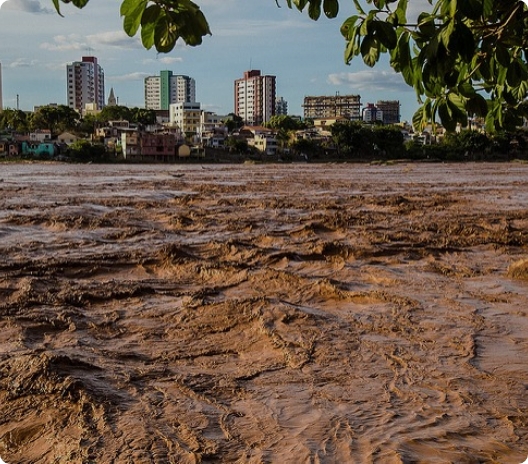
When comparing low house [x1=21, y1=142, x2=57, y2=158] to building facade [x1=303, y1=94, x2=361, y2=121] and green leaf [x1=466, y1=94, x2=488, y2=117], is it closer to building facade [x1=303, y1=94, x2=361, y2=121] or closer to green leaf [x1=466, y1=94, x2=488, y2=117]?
green leaf [x1=466, y1=94, x2=488, y2=117]

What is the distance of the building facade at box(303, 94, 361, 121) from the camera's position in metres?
142

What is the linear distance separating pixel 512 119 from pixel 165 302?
14.4 ft

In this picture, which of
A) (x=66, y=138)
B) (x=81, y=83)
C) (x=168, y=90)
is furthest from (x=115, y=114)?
(x=168, y=90)

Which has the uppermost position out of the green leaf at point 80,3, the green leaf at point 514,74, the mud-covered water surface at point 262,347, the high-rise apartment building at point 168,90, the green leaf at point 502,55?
the high-rise apartment building at point 168,90

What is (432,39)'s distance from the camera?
6.38ft

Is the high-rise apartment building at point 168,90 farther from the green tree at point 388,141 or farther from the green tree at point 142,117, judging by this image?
the green tree at point 388,141

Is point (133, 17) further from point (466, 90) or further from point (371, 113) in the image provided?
point (371, 113)

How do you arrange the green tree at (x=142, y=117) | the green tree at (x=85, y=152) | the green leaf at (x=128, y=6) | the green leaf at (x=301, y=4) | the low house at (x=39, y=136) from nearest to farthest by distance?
the green leaf at (x=128, y=6), the green leaf at (x=301, y=4), the green tree at (x=85, y=152), the low house at (x=39, y=136), the green tree at (x=142, y=117)

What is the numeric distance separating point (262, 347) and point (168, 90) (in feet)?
480

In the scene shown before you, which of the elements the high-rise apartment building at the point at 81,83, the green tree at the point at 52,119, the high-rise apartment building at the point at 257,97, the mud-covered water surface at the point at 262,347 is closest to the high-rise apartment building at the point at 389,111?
the high-rise apartment building at the point at 257,97

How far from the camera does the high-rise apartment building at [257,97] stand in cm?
12772

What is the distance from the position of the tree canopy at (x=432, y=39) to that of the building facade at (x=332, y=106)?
137241mm

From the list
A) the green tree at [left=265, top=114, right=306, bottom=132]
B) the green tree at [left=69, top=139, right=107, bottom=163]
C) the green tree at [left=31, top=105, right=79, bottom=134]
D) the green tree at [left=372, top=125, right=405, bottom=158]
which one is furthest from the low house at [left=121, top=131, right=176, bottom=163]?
the green tree at [left=265, top=114, right=306, bottom=132]

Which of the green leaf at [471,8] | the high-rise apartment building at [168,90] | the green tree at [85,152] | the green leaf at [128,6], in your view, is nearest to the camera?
the green leaf at [128,6]
